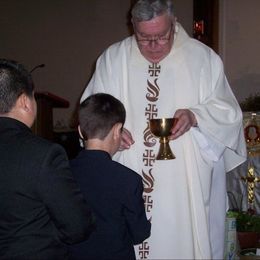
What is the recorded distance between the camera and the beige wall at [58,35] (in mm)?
7266

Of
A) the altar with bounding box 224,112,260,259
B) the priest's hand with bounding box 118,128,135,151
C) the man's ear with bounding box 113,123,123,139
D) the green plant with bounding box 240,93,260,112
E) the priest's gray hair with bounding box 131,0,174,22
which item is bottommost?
the altar with bounding box 224,112,260,259

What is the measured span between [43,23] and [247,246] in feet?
15.1

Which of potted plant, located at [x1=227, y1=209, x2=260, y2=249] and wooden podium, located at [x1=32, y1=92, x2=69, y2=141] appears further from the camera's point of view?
wooden podium, located at [x1=32, y1=92, x2=69, y2=141]

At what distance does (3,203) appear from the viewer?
1.69 m

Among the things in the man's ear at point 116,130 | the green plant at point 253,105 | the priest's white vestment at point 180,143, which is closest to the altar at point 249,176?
the green plant at point 253,105

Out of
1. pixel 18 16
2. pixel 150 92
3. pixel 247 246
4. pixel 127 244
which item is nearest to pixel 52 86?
pixel 18 16

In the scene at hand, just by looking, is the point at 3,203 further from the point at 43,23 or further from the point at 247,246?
the point at 43,23

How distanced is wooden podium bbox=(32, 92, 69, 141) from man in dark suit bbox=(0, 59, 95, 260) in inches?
114

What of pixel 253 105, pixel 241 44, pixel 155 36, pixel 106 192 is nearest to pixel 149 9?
pixel 155 36

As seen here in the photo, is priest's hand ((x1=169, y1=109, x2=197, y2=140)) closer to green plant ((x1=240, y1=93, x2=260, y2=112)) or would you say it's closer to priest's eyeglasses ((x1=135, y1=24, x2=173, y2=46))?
priest's eyeglasses ((x1=135, y1=24, x2=173, y2=46))

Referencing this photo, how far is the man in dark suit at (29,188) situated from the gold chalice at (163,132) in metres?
0.86

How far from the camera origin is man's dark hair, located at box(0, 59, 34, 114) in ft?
5.83

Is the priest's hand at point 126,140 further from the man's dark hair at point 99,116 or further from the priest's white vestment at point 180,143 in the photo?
the man's dark hair at point 99,116

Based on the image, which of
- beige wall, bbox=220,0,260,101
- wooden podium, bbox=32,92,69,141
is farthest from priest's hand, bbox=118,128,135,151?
beige wall, bbox=220,0,260,101
